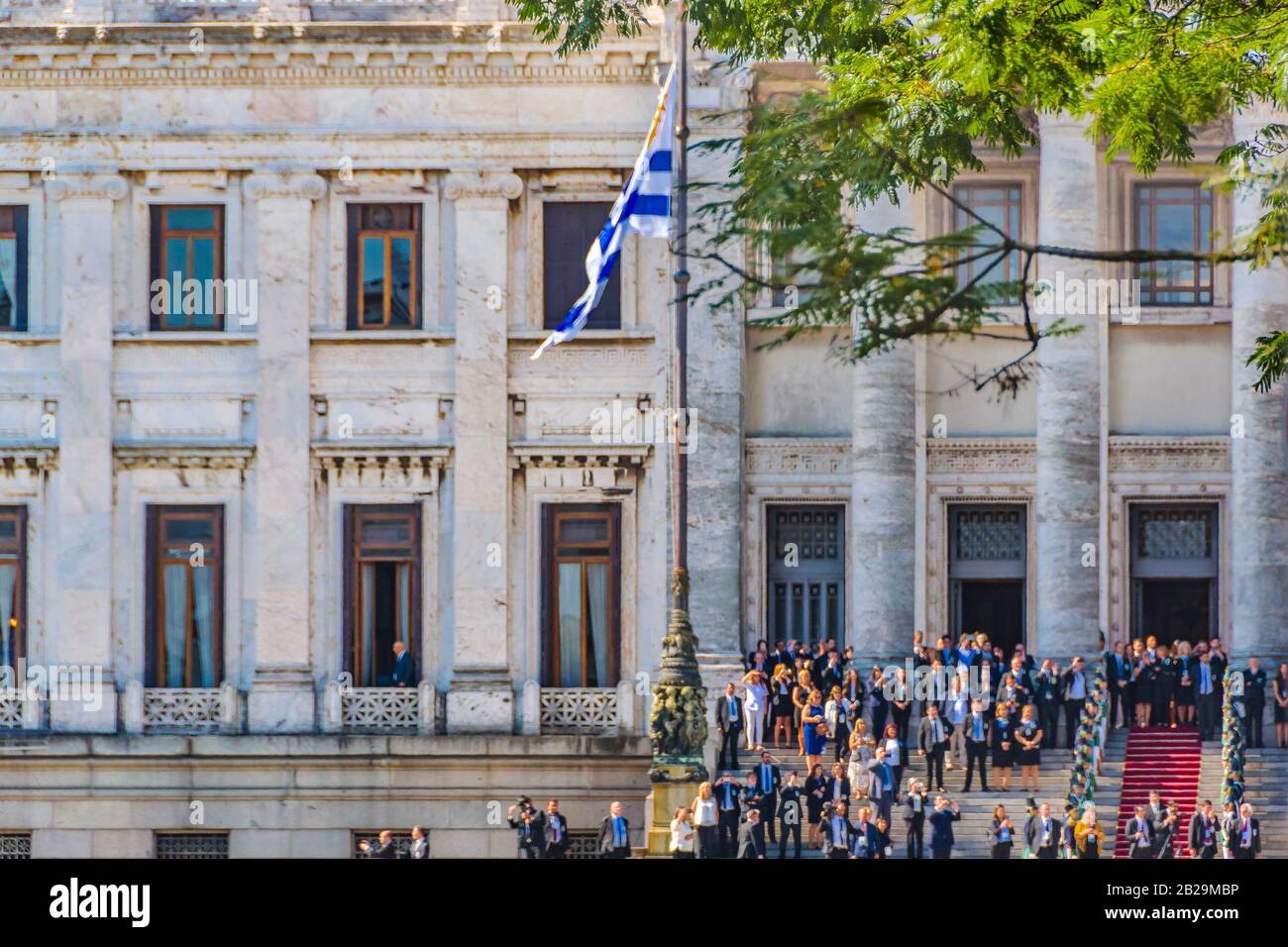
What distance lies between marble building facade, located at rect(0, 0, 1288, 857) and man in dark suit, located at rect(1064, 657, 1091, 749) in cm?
267

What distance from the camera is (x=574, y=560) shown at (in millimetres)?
41250

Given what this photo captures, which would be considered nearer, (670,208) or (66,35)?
(670,208)

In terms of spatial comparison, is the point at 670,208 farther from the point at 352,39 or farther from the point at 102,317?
the point at 102,317

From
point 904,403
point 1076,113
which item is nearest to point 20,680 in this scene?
point 904,403

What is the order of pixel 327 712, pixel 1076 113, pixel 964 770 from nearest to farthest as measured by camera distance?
pixel 1076 113 < pixel 964 770 < pixel 327 712

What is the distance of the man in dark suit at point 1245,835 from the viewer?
3381cm

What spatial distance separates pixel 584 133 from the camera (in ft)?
136

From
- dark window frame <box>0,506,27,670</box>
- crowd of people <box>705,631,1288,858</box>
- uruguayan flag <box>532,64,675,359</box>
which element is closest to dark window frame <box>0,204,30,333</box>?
dark window frame <box>0,506,27,670</box>

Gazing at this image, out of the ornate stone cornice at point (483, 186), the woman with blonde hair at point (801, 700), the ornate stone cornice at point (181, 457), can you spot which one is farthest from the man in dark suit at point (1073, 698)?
the ornate stone cornice at point (181, 457)

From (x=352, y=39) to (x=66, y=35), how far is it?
4.55 metres

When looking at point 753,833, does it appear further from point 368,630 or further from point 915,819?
point 368,630

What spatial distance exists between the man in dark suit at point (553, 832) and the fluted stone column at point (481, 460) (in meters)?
3.72

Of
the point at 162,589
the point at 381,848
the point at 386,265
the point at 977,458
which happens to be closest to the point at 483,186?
the point at 386,265

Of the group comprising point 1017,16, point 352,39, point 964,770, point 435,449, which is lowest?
point 964,770
